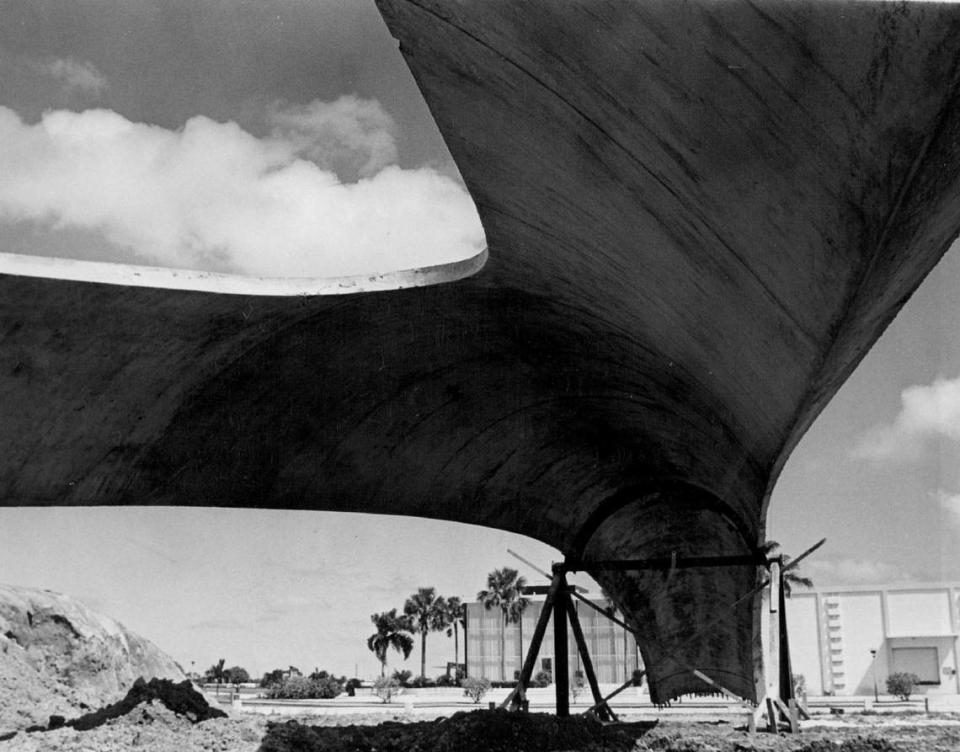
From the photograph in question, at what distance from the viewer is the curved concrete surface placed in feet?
15.9

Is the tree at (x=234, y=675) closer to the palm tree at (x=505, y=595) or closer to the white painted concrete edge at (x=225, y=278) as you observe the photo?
the palm tree at (x=505, y=595)

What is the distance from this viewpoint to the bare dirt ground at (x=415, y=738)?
363 inches

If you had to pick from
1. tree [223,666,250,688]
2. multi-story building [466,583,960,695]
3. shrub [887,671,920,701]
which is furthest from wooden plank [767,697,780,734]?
tree [223,666,250,688]

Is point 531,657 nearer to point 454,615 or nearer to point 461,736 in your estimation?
point 461,736

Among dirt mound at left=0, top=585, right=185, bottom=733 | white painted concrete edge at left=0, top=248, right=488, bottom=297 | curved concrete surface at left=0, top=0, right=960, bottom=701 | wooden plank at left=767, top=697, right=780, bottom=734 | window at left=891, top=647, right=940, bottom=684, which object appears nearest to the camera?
curved concrete surface at left=0, top=0, right=960, bottom=701

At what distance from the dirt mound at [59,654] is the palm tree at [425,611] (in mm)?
60865

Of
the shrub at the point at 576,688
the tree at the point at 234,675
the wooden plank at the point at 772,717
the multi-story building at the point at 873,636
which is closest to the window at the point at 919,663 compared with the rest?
the multi-story building at the point at 873,636

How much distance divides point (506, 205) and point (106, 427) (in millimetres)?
4721

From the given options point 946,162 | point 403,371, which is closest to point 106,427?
point 403,371

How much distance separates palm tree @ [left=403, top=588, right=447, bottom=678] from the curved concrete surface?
6331cm

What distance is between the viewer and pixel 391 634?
77250 mm

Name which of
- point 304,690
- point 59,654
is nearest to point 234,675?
point 304,690

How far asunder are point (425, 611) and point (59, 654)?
64.1 meters

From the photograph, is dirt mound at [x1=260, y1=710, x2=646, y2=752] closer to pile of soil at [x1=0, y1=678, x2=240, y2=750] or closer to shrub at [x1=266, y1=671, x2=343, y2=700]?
pile of soil at [x1=0, y1=678, x2=240, y2=750]
